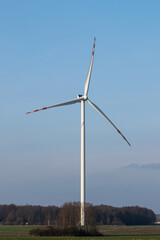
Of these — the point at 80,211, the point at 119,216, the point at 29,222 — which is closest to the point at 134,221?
the point at 119,216

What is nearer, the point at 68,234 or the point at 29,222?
the point at 68,234

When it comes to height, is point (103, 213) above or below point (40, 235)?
above

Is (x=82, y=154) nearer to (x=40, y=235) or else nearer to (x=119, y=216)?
(x=40, y=235)

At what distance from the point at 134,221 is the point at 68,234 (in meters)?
105

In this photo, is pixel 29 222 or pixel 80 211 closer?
pixel 80 211

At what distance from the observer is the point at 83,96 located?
89750mm

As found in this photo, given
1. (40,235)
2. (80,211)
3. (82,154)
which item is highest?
(82,154)

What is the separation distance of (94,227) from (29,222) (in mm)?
87410

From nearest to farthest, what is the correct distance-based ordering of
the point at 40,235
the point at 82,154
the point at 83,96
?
the point at 40,235 < the point at 82,154 < the point at 83,96

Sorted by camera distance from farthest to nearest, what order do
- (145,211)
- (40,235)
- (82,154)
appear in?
(145,211) → (82,154) → (40,235)

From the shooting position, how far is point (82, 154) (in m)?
84.2

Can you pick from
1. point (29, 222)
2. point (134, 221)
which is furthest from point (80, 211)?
point (134, 221)

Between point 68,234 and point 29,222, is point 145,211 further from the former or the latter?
point 68,234

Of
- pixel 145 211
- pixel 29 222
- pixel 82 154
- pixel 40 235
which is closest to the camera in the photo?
pixel 40 235
